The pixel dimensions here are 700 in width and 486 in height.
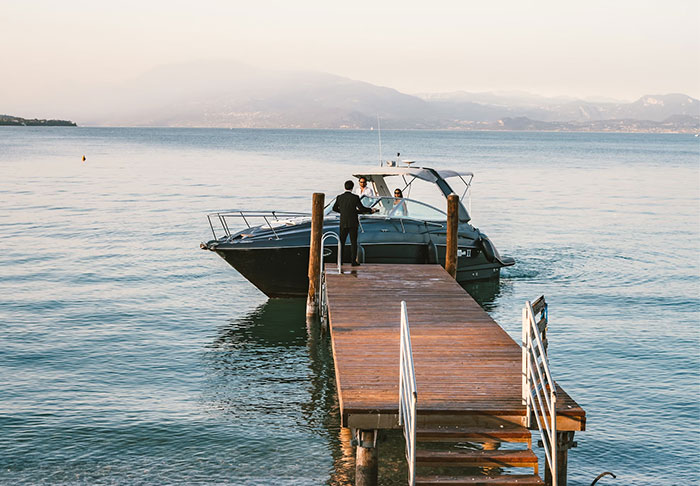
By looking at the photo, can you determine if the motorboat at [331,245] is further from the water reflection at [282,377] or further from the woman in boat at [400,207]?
the water reflection at [282,377]

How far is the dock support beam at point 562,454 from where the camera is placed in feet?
28.9

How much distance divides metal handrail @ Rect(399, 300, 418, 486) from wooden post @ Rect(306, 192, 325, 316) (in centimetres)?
859

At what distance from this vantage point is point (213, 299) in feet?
73.0

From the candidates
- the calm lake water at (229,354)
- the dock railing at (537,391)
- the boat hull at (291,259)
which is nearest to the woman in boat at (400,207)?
the boat hull at (291,259)

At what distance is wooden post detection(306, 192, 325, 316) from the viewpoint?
56.8ft

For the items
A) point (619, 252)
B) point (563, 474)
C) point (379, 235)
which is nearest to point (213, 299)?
point (379, 235)

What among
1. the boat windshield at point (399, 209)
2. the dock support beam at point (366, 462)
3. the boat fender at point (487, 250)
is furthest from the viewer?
the boat fender at point (487, 250)

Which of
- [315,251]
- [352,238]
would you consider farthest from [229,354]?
[352,238]

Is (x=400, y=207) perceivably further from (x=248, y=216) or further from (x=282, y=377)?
(x=282, y=377)

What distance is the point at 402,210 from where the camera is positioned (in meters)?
20.7

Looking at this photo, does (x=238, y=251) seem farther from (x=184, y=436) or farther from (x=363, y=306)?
(x=184, y=436)

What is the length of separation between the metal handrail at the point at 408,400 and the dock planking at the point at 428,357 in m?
0.21

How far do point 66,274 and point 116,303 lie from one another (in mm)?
4252

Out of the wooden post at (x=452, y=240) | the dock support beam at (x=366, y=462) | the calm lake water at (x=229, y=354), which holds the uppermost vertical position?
the wooden post at (x=452, y=240)
